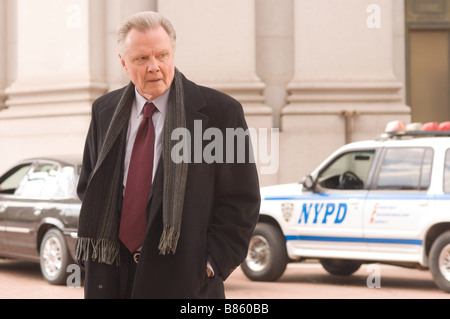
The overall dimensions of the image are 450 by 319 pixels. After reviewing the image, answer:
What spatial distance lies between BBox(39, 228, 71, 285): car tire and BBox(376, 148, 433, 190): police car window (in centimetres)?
376

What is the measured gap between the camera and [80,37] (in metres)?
17.6

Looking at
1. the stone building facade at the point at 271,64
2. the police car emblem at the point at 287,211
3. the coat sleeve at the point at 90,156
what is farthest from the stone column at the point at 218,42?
the coat sleeve at the point at 90,156

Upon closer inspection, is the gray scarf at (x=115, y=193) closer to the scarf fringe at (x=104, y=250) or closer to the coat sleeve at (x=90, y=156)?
the scarf fringe at (x=104, y=250)

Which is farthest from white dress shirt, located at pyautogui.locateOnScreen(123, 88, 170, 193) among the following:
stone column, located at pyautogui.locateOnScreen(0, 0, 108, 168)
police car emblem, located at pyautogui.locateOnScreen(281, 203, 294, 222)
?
stone column, located at pyautogui.locateOnScreen(0, 0, 108, 168)

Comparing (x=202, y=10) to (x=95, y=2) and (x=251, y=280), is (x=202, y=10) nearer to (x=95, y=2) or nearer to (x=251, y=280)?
(x=95, y=2)

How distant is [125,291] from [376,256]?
738 cm

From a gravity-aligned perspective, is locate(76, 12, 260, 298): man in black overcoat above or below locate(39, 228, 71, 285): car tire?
above

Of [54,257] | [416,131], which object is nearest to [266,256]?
[416,131]

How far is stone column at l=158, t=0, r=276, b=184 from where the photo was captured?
17.2 m

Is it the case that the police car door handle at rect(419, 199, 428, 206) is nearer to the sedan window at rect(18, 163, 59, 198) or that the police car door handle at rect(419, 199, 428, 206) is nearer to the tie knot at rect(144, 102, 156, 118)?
the sedan window at rect(18, 163, 59, 198)

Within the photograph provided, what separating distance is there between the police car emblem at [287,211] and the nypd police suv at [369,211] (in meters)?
0.01

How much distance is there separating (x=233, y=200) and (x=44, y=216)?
7473 mm

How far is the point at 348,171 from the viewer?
10977mm
